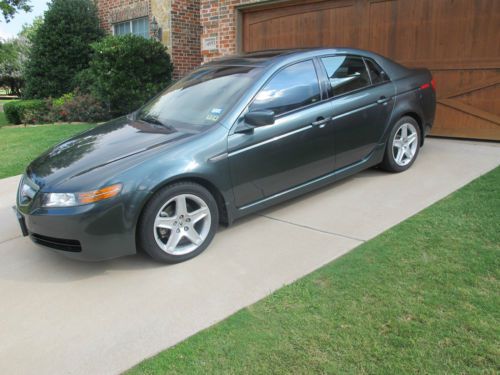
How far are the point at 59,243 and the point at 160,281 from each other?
812 mm

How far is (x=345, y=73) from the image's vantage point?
16.1 feet

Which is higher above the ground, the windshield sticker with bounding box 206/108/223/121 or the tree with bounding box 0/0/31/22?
the tree with bounding box 0/0/31/22

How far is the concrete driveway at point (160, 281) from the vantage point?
2721mm

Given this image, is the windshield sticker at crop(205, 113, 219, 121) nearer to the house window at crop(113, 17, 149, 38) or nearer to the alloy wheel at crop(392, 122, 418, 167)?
the alloy wheel at crop(392, 122, 418, 167)

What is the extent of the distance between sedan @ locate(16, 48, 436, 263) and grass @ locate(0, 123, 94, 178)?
345 centimetres

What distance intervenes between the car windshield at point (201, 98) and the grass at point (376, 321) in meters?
1.73

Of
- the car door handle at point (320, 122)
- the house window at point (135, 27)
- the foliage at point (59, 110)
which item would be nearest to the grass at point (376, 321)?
the car door handle at point (320, 122)

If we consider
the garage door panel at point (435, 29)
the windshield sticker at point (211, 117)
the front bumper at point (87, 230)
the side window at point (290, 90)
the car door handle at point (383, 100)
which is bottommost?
the front bumper at point (87, 230)

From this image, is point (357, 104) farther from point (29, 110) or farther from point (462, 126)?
point (29, 110)

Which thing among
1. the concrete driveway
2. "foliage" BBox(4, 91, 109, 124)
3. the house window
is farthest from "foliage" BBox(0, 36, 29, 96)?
the concrete driveway

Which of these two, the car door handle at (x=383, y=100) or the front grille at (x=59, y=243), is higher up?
the car door handle at (x=383, y=100)

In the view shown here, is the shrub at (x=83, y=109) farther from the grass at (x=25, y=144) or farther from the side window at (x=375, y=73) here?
the side window at (x=375, y=73)

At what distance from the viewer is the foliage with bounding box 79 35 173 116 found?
36.1 feet

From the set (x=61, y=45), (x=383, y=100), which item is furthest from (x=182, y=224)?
(x=61, y=45)
